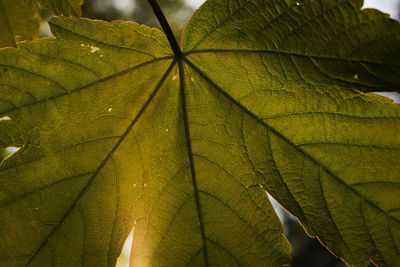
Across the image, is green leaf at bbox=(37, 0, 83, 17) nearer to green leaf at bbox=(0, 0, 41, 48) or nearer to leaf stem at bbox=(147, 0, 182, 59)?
green leaf at bbox=(0, 0, 41, 48)

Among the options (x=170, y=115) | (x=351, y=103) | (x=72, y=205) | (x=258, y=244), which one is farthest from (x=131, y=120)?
(x=351, y=103)

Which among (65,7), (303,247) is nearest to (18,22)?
(65,7)

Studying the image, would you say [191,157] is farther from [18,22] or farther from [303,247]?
[303,247]

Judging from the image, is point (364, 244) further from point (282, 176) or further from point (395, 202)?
point (282, 176)

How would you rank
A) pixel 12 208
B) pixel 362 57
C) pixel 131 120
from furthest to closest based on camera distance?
pixel 131 120 → pixel 12 208 → pixel 362 57

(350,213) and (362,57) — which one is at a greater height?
(362,57)
